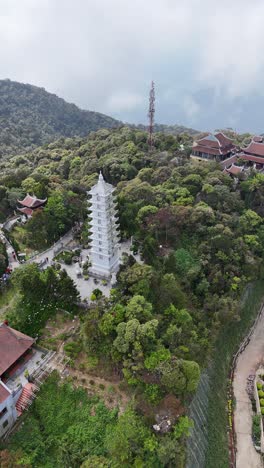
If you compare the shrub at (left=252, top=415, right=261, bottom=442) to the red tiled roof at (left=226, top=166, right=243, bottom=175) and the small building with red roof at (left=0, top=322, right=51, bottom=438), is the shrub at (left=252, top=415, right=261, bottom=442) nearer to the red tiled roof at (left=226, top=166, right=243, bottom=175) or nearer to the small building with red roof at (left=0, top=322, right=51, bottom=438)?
the small building with red roof at (left=0, top=322, right=51, bottom=438)

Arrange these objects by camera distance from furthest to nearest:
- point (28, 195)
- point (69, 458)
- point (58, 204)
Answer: point (28, 195) → point (58, 204) → point (69, 458)

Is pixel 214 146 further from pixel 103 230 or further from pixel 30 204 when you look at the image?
pixel 103 230

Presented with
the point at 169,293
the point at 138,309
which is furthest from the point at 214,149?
the point at 138,309

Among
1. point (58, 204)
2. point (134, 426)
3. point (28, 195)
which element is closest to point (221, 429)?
point (134, 426)

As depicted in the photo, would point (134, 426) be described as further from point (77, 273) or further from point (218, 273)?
point (218, 273)

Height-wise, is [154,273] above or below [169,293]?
above

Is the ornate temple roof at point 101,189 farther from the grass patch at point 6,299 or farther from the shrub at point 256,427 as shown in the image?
the shrub at point 256,427

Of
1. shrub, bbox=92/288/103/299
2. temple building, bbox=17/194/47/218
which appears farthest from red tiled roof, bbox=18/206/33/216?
shrub, bbox=92/288/103/299

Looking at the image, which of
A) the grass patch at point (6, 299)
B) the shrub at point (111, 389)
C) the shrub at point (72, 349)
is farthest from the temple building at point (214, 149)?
the shrub at point (111, 389)
